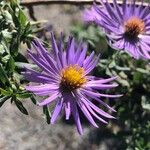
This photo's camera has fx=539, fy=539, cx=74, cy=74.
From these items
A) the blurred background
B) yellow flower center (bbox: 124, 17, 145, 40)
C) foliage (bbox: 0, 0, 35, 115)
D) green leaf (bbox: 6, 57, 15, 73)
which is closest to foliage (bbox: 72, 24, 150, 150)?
the blurred background

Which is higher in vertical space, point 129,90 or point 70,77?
point 70,77

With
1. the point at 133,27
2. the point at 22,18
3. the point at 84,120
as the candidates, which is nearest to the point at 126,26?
the point at 133,27

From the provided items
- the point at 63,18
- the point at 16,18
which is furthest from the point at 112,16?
the point at 63,18

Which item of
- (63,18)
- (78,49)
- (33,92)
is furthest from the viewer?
(63,18)

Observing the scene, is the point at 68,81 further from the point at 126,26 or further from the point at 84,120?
the point at 84,120

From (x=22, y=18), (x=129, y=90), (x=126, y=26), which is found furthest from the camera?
(x=129, y=90)

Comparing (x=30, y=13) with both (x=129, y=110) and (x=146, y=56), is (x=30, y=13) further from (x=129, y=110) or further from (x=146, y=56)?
(x=146, y=56)

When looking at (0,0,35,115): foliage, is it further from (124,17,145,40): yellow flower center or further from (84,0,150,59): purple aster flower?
(124,17,145,40): yellow flower center
